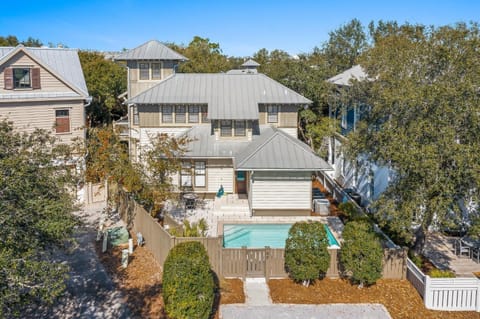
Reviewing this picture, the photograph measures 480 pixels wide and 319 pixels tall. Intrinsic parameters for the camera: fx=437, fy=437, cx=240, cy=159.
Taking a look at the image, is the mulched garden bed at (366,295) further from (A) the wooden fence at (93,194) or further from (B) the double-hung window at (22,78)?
(B) the double-hung window at (22,78)

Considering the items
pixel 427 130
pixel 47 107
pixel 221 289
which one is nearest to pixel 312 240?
pixel 221 289

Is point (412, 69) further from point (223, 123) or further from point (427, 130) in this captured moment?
point (223, 123)

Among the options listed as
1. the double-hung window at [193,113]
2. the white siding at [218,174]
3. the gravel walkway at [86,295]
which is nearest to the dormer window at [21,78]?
the double-hung window at [193,113]

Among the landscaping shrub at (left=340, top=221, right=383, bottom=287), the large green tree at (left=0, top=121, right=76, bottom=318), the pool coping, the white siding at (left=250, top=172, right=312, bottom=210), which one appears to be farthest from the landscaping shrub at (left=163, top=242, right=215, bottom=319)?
the white siding at (left=250, top=172, right=312, bottom=210)

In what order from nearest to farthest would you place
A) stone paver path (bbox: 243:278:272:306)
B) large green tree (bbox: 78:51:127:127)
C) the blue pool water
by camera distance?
stone paver path (bbox: 243:278:272:306) < the blue pool water < large green tree (bbox: 78:51:127:127)

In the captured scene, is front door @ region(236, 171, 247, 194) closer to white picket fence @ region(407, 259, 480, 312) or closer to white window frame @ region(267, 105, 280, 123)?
white window frame @ region(267, 105, 280, 123)

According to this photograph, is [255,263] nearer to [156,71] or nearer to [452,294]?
[452,294]
